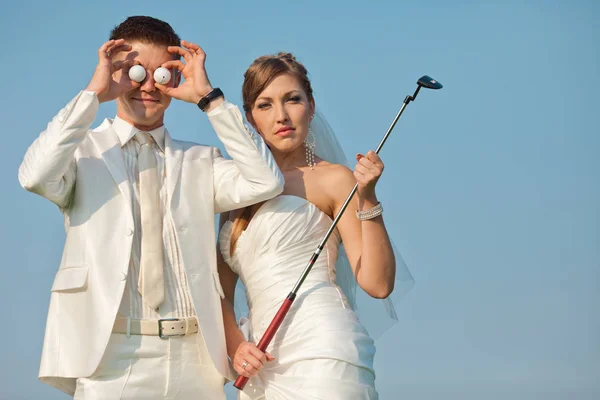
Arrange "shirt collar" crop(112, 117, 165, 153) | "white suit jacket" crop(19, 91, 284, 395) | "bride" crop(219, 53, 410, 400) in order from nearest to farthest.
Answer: "white suit jacket" crop(19, 91, 284, 395) → "bride" crop(219, 53, 410, 400) → "shirt collar" crop(112, 117, 165, 153)

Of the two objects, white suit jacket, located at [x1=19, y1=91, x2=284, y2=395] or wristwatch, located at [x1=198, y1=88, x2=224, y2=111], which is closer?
white suit jacket, located at [x1=19, y1=91, x2=284, y2=395]

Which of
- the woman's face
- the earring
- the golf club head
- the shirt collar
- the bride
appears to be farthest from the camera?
the earring

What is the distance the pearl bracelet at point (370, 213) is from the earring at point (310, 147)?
691mm

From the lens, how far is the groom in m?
4.98

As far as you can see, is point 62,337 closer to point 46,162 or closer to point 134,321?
point 134,321

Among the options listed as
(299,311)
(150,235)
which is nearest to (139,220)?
(150,235)

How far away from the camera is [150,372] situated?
16.5 ft

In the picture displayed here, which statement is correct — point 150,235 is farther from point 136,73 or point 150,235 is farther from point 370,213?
point 370,213

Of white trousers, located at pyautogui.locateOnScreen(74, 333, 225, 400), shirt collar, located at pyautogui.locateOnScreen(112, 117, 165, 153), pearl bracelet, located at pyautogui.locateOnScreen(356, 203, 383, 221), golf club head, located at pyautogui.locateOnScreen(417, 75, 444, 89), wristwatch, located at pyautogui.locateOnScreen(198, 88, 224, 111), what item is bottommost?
white trousers, located at pyautogui.locateOnScreen(74, 333, 225, 400)

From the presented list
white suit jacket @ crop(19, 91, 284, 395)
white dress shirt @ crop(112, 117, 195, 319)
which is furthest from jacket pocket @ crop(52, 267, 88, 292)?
white dress shirt @ crop(112, 117, 195, 319)

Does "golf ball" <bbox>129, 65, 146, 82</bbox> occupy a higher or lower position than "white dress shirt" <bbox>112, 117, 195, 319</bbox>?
higher

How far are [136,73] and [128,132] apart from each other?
1.12 feet

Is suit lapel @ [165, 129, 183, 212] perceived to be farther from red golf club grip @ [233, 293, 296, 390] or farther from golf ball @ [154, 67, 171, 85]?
red golf club grip @ [233, 293, 296, 390]

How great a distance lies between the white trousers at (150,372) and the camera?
16.3 ft
